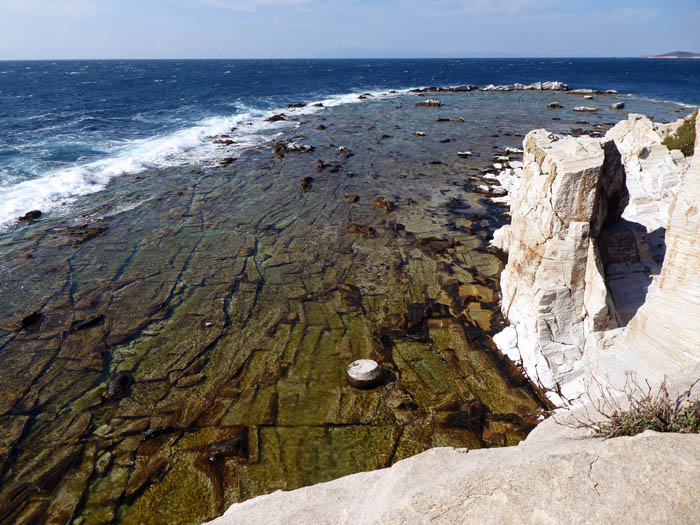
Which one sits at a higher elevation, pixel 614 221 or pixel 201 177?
pixel 614 221

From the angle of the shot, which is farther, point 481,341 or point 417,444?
point 481,341

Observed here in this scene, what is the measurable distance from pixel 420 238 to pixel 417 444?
10209 mm

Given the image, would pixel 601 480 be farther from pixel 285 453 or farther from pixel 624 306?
pixel 624 306

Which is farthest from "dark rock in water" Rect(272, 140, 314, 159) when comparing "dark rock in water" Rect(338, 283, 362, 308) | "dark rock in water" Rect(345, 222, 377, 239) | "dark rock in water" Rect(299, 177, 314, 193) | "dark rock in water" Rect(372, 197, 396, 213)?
"dark rock in water" Rect(338, 283, 362, 308)

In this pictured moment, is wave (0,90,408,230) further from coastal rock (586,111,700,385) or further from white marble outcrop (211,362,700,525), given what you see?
coastal rock (586,111,700,385)

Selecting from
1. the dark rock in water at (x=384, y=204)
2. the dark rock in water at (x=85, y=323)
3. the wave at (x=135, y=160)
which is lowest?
the dark rock in water at (x=85, y=323)

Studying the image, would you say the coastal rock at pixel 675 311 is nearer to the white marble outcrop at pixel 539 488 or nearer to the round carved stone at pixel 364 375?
the white marble outcrop at pixel 539 488

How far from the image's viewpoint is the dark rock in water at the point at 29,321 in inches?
438

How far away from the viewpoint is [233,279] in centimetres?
1369

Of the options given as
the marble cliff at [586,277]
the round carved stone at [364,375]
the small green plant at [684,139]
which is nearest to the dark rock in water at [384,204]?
the marble cliff at [586,277]

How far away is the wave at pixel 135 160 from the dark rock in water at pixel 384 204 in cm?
1521

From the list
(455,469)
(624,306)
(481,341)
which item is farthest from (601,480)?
(481,341)

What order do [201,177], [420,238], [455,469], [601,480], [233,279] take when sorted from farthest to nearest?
[201,177], [420,238], [233,279], [455,469], [601,480]

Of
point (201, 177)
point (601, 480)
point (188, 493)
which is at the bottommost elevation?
point (188, 493)
